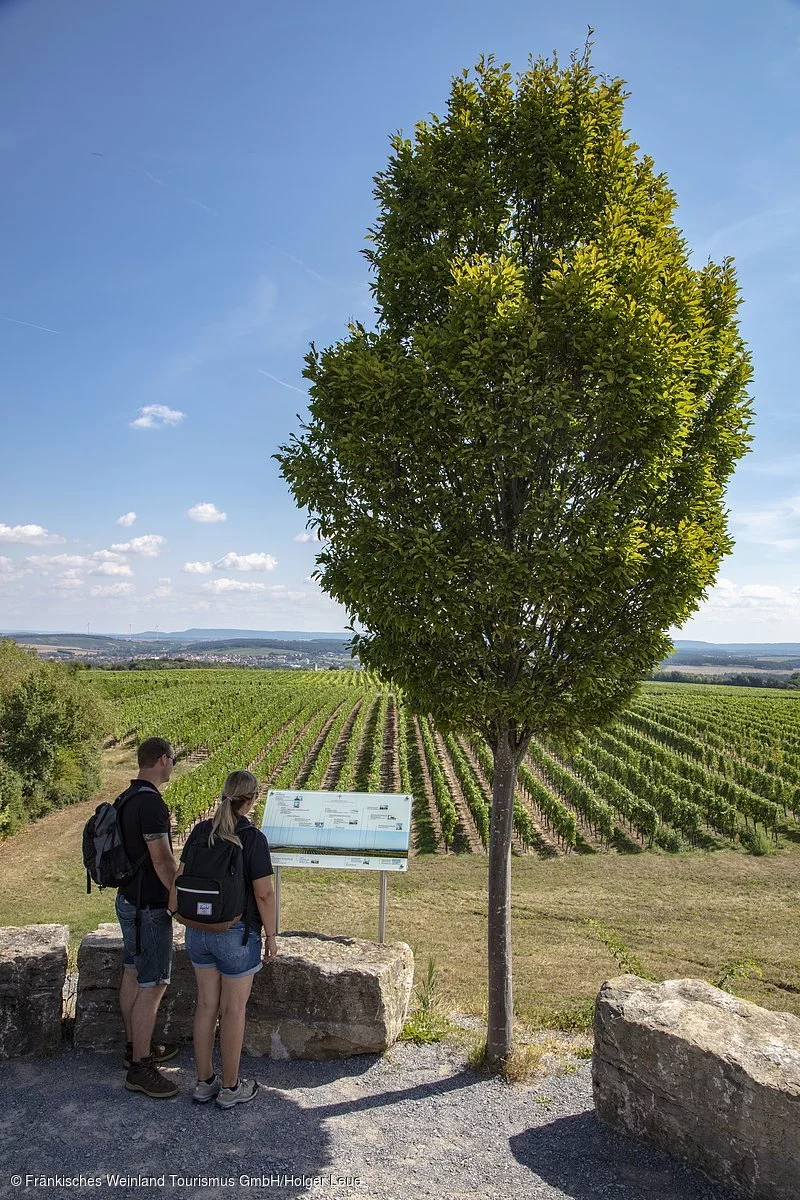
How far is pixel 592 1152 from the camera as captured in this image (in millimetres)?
4750

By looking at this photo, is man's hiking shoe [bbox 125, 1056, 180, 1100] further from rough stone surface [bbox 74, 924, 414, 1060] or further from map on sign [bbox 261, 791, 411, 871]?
map on sign [bbox 261, 791, 411, 871]

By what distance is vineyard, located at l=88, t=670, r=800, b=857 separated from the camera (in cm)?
2308

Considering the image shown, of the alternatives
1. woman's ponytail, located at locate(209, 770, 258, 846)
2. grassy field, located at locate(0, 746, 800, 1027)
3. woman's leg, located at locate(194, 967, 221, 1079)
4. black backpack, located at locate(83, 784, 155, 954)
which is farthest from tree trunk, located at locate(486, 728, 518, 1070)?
grassy field, located at locate(0, 746, 800, 1027)

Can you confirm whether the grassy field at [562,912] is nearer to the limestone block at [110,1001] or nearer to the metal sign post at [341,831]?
the metal sign post at [341,831]

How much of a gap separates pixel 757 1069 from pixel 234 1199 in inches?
121

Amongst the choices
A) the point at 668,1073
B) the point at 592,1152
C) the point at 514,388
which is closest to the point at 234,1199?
the point at 592,1152

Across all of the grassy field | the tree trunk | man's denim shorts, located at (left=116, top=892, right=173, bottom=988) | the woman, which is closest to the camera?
the woman

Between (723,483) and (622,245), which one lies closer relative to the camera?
(622,245)

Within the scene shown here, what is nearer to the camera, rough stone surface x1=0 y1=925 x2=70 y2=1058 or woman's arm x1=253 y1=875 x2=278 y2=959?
woman's arm x1=253 y1=875 x2=278 y2=959

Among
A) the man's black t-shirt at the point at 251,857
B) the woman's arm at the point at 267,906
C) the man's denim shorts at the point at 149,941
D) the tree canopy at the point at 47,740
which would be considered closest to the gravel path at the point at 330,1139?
the man's denim shorts at the point at 149,941

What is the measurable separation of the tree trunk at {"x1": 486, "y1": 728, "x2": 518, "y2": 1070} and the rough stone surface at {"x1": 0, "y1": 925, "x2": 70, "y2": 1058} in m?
3.49

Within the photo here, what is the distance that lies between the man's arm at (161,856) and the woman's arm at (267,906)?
627mm

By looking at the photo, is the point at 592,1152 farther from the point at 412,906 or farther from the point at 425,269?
the point at 412,906

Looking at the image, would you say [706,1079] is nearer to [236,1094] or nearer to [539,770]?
[236,1094]
